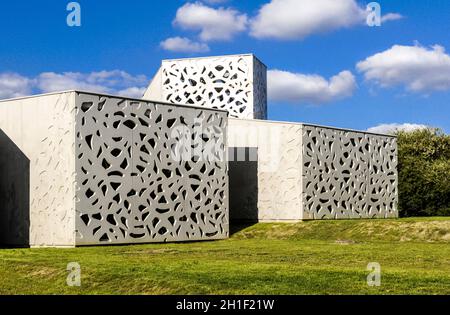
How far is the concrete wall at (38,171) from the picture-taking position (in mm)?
23859

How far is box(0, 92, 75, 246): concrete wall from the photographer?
78.3 feet

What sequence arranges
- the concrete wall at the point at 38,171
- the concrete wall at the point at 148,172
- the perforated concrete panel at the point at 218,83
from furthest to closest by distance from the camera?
the perforated concrete panel at the point at 218,83 < the concrete wall at the point at 148,172 < the concrete wall at the point at 38,171

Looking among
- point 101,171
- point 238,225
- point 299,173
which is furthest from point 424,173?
point 101,171

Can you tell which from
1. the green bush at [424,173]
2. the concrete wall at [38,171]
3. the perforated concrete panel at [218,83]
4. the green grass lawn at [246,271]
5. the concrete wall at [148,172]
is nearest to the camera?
the green grass lawn at [246,271]

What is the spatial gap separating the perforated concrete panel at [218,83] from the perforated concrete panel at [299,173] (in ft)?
19.1

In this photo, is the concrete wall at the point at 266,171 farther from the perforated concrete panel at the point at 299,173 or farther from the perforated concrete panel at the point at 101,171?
the perforated concrete panel at the point at 101,171

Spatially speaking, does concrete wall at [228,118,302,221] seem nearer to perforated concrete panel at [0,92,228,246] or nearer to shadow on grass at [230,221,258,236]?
shadow on grass at [230,221,258,236]

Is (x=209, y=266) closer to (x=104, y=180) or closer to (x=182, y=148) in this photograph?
(x=104, y=180)

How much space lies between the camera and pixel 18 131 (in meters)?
25.4

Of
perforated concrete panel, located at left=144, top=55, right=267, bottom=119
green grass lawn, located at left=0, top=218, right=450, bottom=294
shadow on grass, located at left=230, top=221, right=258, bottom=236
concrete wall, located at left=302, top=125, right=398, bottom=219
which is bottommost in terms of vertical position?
shadow on grass, located at left=230, top=221, right=258, bottom=236

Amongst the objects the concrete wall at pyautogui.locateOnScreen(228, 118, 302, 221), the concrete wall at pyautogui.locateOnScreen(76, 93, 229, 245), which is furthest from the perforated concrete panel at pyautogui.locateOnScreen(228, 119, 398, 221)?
the concrete wall at pyautogui.locateOnScreen(76, 93, 229, 245)

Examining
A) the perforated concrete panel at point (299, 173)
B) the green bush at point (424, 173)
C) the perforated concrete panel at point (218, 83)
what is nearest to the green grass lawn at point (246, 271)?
the perforated concrete panel at point (299, 173)
